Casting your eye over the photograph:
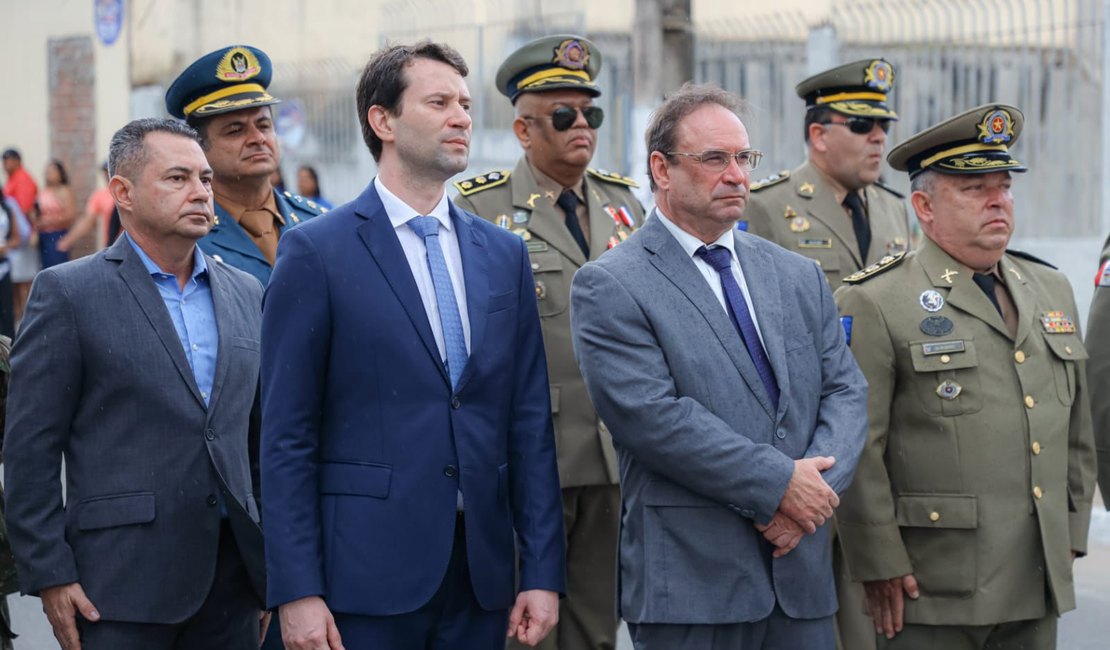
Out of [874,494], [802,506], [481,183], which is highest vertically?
[481,183]

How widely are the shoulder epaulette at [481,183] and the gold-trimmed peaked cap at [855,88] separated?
144 cm

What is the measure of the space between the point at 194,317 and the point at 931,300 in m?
2.12

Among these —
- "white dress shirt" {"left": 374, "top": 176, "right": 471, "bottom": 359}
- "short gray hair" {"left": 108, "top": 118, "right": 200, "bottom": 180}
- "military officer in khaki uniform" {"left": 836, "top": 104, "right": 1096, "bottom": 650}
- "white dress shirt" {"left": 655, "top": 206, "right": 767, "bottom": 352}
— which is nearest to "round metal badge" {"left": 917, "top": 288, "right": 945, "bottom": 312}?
"military officer in khaki uniform" {"left": 836, "top": 104, "right": 1096, "bottom": 650}

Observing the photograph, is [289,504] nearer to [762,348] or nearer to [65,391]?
[65,391]

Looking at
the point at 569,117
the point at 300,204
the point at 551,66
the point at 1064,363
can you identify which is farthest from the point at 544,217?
the point at 1064,363

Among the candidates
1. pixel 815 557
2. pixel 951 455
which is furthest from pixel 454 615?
pixel 951 455

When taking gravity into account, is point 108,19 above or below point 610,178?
above

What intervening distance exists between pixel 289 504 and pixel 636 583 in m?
0.94

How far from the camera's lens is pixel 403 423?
147 inches

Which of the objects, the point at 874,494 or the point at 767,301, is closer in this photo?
the point at 767,301

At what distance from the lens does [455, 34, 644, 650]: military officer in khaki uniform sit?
5.73 meters

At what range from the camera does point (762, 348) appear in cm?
411

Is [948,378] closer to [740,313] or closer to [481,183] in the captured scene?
[740,313]

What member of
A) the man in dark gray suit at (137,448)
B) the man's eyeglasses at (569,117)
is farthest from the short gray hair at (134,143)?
the man's eyeglasses at (569,117)
